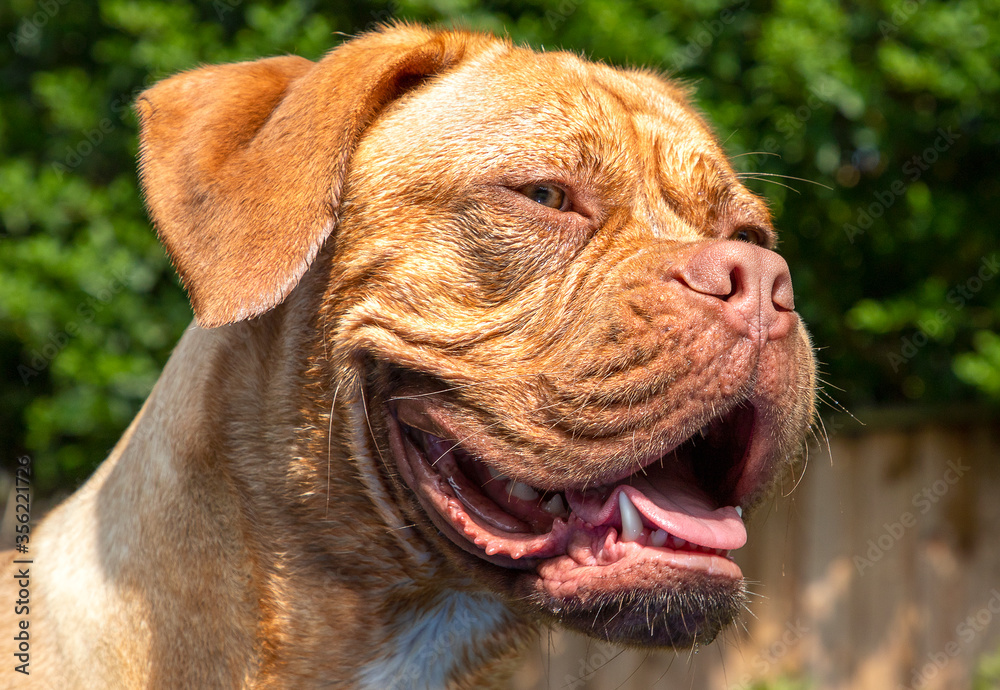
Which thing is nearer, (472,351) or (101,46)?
(472,351)

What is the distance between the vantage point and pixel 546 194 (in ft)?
8.06

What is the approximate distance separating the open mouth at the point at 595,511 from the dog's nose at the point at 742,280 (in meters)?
0.21

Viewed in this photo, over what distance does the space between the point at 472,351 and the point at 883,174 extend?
11.8ft

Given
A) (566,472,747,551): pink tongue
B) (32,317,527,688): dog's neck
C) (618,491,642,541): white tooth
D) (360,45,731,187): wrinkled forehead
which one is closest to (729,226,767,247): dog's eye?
(360,45,731,187): wrinkled forehead

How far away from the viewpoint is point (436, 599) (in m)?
2.60

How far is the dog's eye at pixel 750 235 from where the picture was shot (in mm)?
2812

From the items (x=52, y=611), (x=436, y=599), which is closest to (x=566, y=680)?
(x=436, y=599)

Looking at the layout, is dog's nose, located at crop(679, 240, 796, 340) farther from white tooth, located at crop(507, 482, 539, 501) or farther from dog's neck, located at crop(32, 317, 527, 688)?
dog's neck, located at crop(32, 317, 527, 688)

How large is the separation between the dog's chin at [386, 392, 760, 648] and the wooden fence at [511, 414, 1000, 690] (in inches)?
141

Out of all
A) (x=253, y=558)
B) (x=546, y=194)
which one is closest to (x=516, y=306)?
(x=546, y=194)

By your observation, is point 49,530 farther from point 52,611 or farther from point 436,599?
point 436,599

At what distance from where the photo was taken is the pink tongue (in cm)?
218

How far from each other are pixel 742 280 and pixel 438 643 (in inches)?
51.3

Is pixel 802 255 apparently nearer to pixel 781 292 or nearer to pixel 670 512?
pixel 781 292
